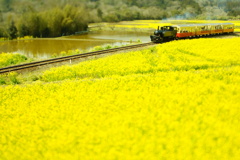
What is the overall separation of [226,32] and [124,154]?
38.3 meters

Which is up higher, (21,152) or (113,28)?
(113,28)

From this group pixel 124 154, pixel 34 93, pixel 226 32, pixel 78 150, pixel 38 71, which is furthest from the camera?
pixel 226 32

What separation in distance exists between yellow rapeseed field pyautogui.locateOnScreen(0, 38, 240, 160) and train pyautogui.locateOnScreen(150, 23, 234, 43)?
1614 cm

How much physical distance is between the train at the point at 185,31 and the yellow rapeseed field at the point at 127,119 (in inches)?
636

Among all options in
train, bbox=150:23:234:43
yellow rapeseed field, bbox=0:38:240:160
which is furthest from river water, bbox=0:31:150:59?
yellow rapeseed field, bbox=0:38:240:160

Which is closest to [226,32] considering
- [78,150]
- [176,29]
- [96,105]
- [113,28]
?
[176,29]

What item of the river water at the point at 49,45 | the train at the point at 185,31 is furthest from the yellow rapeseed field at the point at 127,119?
the river water at the point at 49,45

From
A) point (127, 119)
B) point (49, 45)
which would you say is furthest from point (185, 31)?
point (49, 45)

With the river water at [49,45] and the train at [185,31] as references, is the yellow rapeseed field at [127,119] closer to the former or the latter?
the train at [185,31]

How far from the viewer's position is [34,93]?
36.9 feet

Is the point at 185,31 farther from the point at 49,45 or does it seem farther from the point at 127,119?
the point at 49,45

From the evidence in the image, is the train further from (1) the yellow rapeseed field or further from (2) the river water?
(1) the yellow rapeseed field

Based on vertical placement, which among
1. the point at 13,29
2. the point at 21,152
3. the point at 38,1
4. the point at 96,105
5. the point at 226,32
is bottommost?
the point at 21,152

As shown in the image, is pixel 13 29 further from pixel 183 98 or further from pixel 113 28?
pixel 183 98
